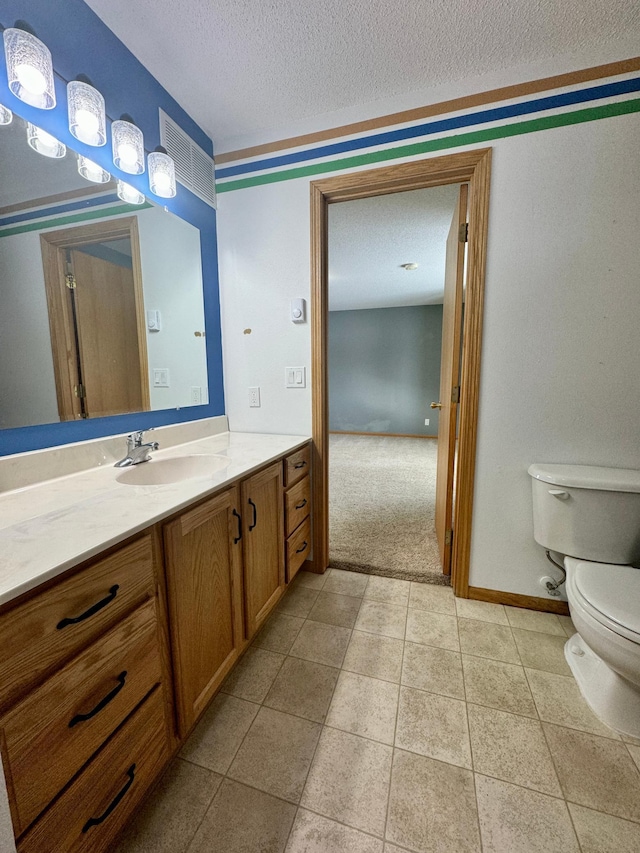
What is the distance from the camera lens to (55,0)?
42.9 inches

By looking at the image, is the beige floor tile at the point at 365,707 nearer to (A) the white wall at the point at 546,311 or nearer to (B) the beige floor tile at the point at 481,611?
(B) the beige floor tile at the point at 481,611

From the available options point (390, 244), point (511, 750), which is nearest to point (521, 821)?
point (511, 750)

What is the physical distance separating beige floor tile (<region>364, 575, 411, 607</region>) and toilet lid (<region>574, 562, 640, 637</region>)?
814mm

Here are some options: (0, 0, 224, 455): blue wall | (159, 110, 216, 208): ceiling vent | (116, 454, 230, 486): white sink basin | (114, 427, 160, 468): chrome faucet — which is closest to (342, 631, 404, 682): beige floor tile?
(116, 454, 230, 486): white sink basin

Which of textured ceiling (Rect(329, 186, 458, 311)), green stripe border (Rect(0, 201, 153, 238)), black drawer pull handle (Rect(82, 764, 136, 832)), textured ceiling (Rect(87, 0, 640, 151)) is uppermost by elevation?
textured ceiling (Rect(87, 0, 640, 151))

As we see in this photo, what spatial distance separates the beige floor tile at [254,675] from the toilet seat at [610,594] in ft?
3.73

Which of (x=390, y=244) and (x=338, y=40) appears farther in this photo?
(x=390, y=244)

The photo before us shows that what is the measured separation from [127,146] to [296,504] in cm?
167

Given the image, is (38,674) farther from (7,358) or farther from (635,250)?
(635,250)

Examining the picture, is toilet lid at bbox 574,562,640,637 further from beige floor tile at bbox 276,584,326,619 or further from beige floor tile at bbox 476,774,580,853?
beige floor tile at bbox 276,584,326,619

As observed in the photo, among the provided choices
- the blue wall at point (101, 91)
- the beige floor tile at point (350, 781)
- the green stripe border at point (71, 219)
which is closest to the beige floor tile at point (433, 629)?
the beige floor tile at point (350, 781)

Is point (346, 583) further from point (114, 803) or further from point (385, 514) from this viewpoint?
point (114, 803)

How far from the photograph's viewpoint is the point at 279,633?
4.89 feet

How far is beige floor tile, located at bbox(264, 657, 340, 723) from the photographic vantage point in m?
1.15
